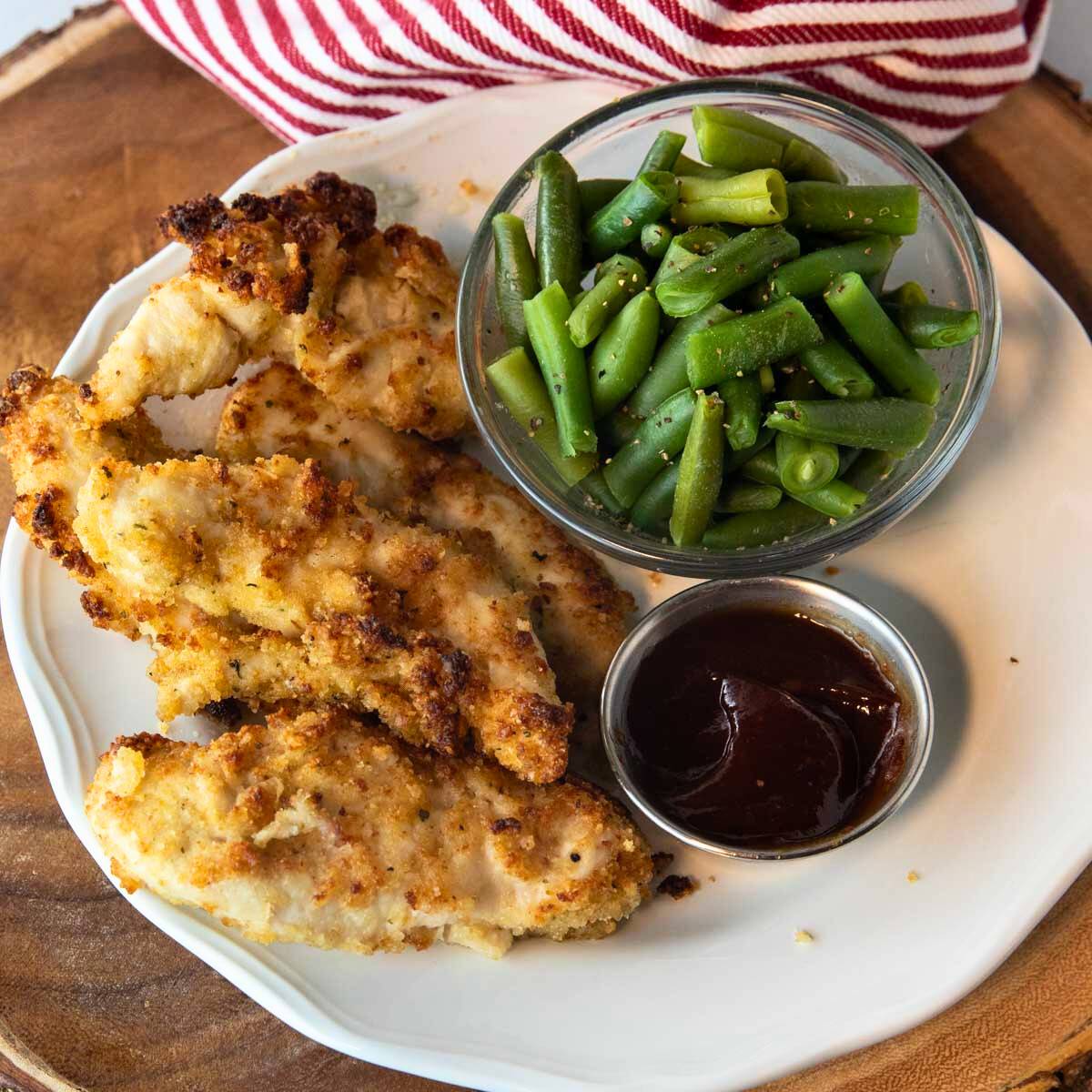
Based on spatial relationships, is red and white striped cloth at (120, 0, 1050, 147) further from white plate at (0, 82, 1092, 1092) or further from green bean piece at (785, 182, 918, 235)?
green bean piece at (785, 182, 918, 235)

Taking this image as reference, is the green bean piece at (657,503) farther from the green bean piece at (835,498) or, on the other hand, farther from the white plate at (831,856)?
the white plate at (831,856)

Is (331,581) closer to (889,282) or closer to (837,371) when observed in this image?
(837,371)

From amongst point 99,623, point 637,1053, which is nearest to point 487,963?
point 637,1053

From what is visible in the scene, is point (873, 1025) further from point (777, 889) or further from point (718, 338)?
point (718, 338)

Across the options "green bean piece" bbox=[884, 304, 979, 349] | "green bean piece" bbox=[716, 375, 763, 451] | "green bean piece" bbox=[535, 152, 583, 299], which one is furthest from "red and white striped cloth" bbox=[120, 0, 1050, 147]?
"green bean piece" bbox=[716, 375, 763, 451]

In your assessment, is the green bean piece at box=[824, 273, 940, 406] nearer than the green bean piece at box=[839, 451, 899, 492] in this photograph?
Yes

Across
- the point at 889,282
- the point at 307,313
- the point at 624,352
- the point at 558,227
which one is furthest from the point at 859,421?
the point at 307,313
